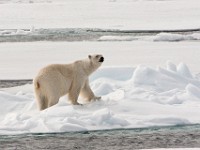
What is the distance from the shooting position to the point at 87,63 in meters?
7.03

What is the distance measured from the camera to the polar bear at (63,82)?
6535mm

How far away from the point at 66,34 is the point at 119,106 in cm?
1055

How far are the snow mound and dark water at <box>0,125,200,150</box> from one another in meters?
0.14

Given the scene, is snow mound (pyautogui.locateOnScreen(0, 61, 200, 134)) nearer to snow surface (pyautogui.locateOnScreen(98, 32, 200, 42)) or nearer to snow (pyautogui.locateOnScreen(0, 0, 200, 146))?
snow (pyautogui.locateOnScreen(0, 0, 200, 146))

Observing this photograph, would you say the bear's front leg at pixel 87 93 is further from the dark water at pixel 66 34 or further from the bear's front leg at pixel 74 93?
the dark water at pixel 66 34

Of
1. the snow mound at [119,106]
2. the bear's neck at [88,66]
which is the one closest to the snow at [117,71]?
the snow mound at [119,106]

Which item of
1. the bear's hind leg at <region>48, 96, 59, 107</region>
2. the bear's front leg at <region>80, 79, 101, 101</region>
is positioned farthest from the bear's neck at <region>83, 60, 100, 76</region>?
the bear's hind leg at <region>48, 96, 59, 107</region>

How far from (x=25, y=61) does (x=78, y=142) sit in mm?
6126

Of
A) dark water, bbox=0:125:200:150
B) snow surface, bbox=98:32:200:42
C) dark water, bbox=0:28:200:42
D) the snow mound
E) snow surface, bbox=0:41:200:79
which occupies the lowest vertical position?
dark water, bbox=0:125:200:150
